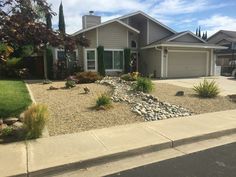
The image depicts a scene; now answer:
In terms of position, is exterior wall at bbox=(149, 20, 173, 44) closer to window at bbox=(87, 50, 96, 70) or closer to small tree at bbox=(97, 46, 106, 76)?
small tree at bbox=(97, 46, 106, 76)

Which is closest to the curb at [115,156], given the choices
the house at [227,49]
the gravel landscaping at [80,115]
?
the gravel landscaping at [80,115]

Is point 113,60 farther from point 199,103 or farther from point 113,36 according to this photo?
point 199,103

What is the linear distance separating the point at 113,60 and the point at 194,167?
17632 millimetres

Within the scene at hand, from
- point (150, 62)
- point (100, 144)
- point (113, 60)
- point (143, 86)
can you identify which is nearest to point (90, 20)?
point (113, 60)

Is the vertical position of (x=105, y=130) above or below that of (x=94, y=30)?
below

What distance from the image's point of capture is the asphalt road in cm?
439

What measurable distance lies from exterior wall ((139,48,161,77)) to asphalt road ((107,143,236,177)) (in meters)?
17.0

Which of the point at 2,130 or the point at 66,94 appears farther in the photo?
the point at 66,94

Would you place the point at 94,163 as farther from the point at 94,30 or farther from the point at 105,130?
the point at 94,30

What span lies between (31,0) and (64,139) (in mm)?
3686

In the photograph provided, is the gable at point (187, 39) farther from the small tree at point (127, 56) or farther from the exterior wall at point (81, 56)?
the exterior wall at point (81, 56)

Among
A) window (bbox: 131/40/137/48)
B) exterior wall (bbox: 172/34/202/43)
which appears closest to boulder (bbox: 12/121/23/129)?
exterior wall (bbox: 172/34/202/43)

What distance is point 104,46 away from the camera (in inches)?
840

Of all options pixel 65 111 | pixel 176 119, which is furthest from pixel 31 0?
pixel 176 119
